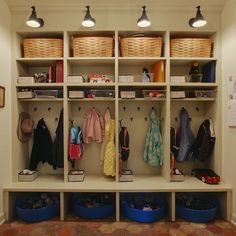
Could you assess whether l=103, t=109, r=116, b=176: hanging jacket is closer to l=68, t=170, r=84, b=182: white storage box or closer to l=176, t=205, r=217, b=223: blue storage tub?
l=68, t=170, r=84, b=182: white storage box

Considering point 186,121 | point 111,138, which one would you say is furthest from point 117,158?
point 186,121

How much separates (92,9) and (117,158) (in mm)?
1780

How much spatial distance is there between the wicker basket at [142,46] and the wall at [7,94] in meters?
1.33

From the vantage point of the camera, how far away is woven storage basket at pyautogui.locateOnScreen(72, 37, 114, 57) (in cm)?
241

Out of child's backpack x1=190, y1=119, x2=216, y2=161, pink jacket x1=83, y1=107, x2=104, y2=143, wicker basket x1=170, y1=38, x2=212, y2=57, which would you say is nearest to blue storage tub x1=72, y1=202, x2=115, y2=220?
pink jacket x1=83, y1=107, x2=104, y2=143

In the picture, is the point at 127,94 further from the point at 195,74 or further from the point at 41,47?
the point at 41,47

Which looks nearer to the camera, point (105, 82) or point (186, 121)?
point (105, 82)

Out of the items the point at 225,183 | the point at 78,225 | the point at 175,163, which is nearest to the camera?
the point at 78,225

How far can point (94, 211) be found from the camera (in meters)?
2.27

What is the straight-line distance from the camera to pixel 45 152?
8.65 feet

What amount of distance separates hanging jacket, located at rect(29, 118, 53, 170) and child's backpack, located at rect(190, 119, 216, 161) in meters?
1.83

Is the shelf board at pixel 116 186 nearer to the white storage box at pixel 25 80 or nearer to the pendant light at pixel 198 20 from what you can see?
the white storage box at pixel 25 80

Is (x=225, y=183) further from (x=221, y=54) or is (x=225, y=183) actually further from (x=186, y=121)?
(x=221, y=54)

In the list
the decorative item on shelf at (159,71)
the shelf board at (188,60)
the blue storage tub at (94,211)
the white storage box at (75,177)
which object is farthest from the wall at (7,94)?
the shelf board at (188,60)
